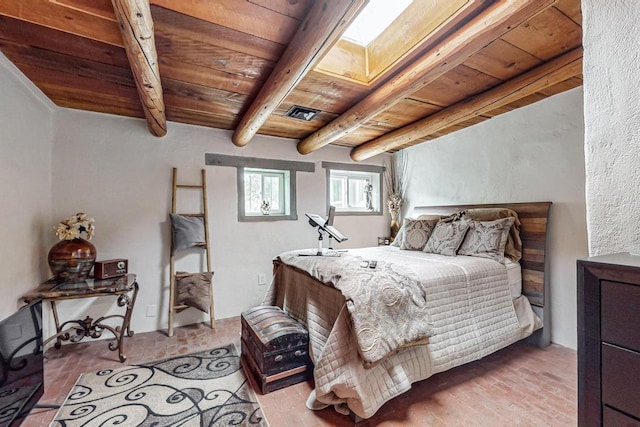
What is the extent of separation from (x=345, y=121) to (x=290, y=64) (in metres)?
1.05

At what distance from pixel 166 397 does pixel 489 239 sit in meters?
2.79

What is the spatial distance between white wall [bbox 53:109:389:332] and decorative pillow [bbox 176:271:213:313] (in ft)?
→ 0.62

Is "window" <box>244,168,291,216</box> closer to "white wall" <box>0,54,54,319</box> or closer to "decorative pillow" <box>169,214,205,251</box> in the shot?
"decorative pillow" <box>169,214,205,251</box>

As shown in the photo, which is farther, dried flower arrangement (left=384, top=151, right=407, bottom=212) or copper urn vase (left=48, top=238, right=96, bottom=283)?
dried flower arrangement (left=384, top=151, right=407, bottom=212)

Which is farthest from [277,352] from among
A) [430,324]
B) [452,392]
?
[452,392]

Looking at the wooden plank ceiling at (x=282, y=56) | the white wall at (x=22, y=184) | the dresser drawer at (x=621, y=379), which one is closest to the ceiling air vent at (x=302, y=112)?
the wooden plank ceiling at (x=282, y=56)

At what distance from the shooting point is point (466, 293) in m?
2.01

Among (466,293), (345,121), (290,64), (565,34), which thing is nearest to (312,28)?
(290,64)

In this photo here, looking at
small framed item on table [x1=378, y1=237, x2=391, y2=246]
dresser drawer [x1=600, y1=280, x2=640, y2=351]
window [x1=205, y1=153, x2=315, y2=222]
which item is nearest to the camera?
dresser drawer [x1=600, y1=280, x2=640, y2=351]

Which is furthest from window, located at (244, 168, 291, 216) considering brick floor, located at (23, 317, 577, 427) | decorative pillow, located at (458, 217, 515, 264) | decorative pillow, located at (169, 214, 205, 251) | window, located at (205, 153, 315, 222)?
decorative pillow, located at (458, 217, 515, 264)

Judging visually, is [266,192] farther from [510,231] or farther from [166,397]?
[510,231]

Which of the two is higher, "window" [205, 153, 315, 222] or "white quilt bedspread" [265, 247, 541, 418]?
"window" [205, 153, 315, 222]

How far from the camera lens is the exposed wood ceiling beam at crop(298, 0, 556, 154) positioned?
1293 mm

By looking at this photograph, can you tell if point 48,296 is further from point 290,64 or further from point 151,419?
point 290,64
